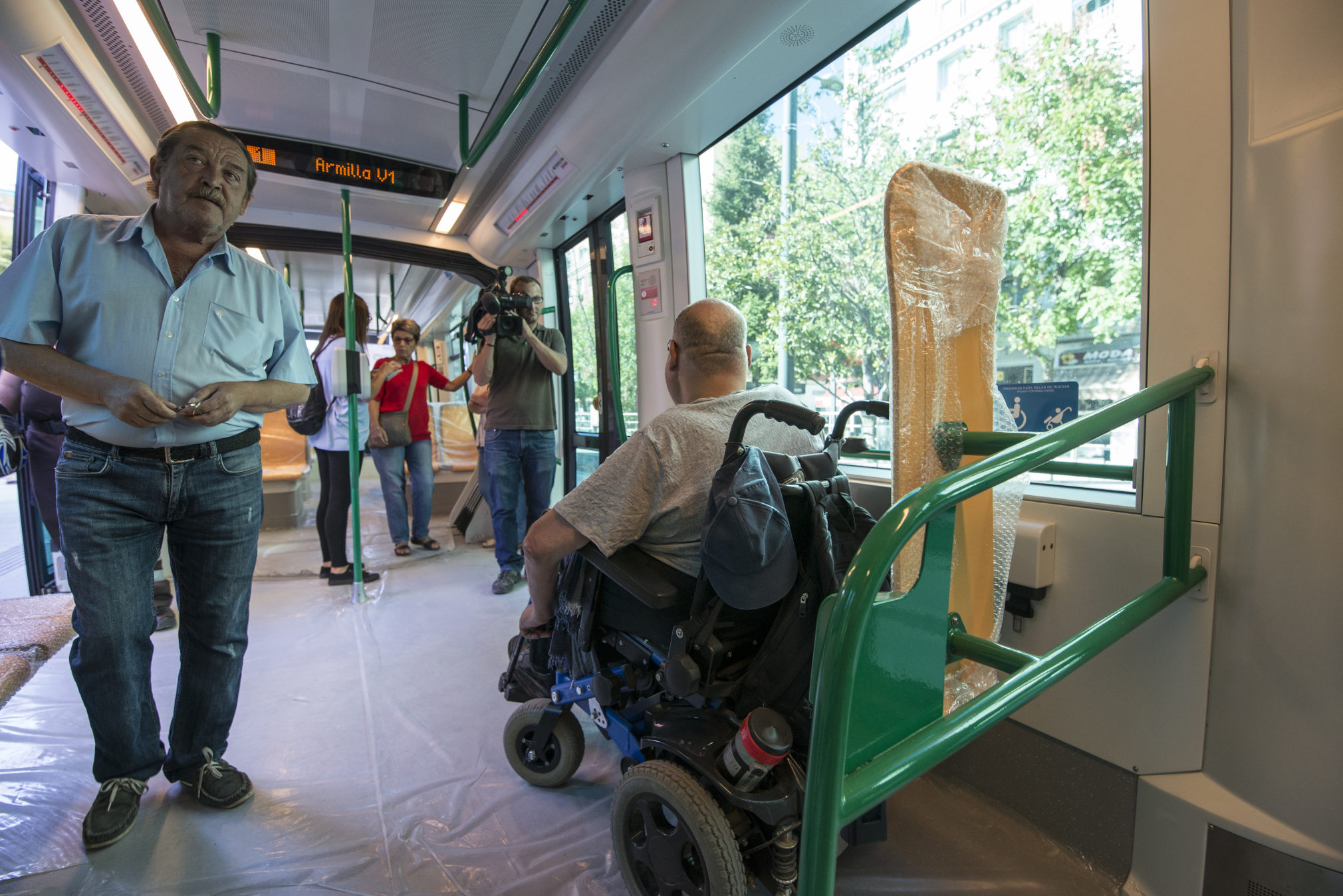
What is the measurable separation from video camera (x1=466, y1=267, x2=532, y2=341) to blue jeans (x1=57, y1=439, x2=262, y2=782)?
173 centimetres

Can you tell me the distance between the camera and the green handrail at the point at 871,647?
25.7 inches

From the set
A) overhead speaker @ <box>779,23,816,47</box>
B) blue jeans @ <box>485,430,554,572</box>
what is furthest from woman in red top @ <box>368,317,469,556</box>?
overhead speaker @ <box>779,23,816,47</box>

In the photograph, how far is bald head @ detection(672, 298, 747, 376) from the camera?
55.9 inches

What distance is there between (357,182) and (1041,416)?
351 cm

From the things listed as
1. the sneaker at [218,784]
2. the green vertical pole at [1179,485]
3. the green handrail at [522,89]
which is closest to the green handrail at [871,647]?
the green vertical pole at [1179,485]

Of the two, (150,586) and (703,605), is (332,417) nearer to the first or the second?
(150,586)

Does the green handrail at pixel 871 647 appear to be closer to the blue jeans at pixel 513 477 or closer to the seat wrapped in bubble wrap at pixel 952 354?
the seat wrapped in bubble wrap at pixel 952 354

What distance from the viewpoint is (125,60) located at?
7.75 feet

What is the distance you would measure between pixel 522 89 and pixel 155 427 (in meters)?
1.80

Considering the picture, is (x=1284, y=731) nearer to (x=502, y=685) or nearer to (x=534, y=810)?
(x=534, y=810)

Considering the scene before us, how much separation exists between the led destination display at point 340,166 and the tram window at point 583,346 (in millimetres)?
1018

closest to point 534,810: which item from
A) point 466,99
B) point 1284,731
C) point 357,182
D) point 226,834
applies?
point 226,834

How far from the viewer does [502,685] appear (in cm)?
165

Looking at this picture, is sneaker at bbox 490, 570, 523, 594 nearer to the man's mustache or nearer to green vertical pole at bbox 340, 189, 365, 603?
green vertical pole at bbox 340, 189, 365, 603
